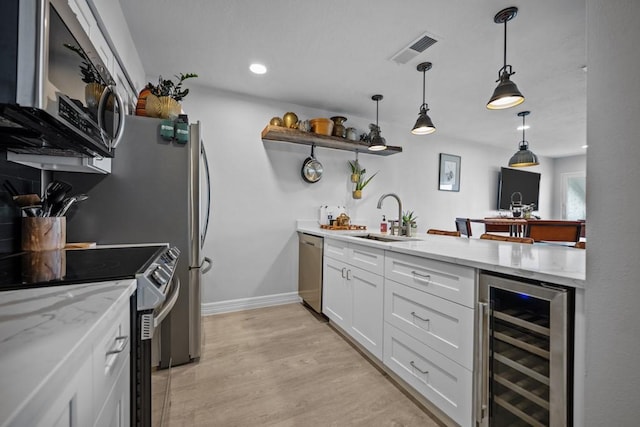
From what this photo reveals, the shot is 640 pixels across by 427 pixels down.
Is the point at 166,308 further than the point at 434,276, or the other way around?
the point at 434,276

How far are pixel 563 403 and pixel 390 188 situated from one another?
11.3 ft

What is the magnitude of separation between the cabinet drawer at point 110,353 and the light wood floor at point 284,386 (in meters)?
0.49

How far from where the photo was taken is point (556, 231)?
2924 mm

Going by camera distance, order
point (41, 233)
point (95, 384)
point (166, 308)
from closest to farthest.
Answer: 1. point (95, 384)
2. point (166, 308)
3. point (41, 233)

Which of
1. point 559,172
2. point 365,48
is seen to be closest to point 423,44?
point 365,48

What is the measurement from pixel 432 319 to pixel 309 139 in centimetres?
236

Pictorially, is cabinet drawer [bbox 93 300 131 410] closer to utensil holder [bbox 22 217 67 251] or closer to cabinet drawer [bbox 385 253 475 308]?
utensil holder [bbox 22 217 67 251]

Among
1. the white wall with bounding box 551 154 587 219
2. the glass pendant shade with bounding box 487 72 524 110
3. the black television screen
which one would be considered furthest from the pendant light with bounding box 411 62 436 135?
the white wall with bounding box 551 154 587 219

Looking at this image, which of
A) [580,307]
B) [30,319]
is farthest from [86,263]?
[580,307]

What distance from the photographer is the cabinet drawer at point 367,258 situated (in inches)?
77.1

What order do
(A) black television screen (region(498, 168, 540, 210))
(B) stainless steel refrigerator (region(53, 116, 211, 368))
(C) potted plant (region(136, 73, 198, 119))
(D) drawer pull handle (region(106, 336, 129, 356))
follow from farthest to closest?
1. (A) black television screen (region(498, 168, 540, 210))
2. (C) potted plant (region(136, 73, 198, 119))
3. (B) stainless steel refrigerator (region(53, 116, 211, 368))
4. (D) drawer pull handle (region(106, 336, 129, 356))

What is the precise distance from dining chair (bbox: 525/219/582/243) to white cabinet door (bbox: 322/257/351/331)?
90.5 inches

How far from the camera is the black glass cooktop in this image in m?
0.82

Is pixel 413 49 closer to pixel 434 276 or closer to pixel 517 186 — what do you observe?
pixel 434 276
